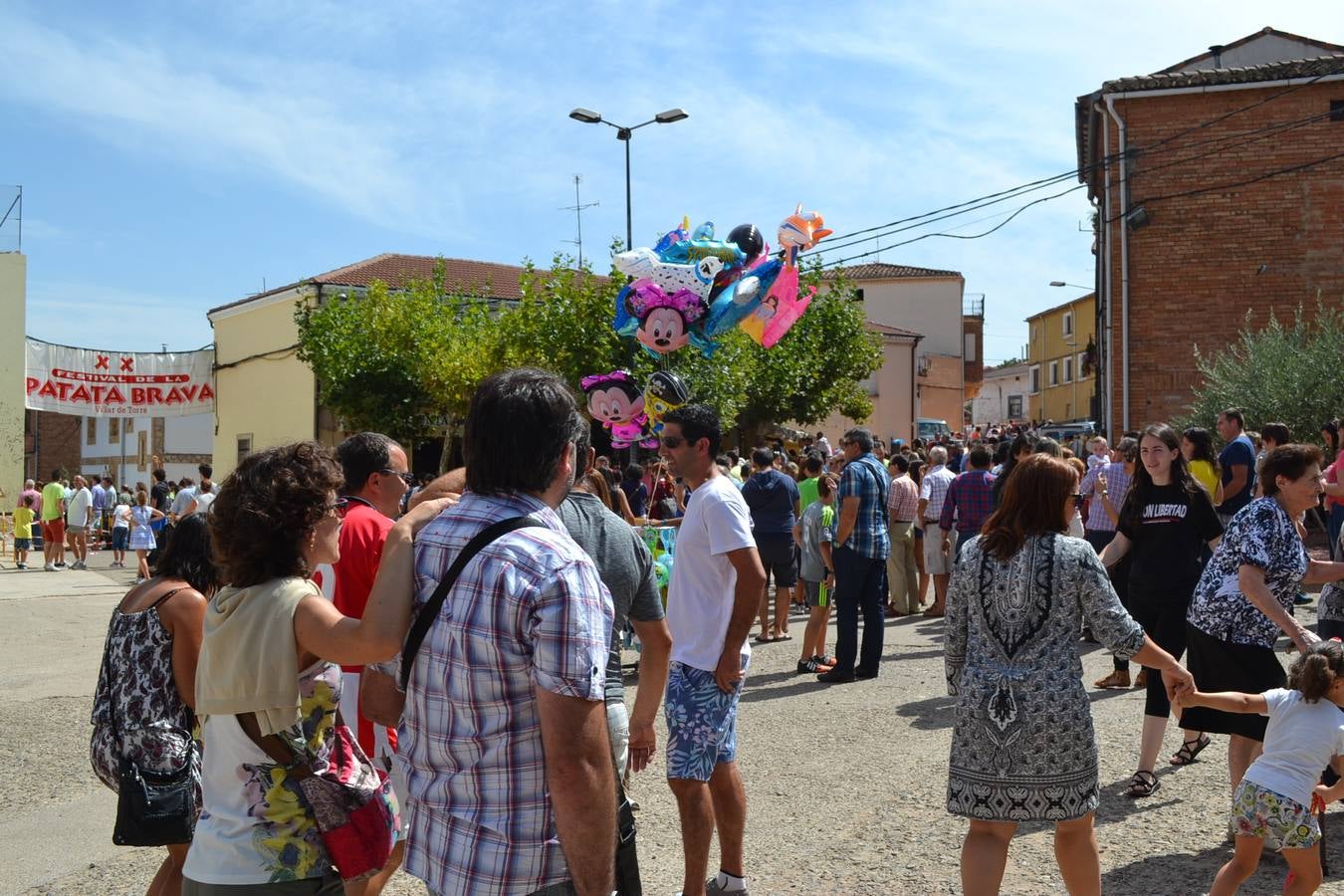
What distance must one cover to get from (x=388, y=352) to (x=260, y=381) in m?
8.72

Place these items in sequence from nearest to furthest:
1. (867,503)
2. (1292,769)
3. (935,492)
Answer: (1292,769) → (867,503) → (935,492)

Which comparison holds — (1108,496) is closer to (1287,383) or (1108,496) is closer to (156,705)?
(156,705)

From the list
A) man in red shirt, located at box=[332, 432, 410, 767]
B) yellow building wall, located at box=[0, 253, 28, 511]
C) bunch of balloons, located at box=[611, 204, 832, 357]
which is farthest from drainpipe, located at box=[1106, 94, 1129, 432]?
yellow building wall, located at box=[0, 253, 28, 511]

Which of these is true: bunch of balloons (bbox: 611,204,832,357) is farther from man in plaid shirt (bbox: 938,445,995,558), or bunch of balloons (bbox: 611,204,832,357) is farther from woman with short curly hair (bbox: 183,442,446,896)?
woman with short curly hair (bbox: 183,442,446,896)

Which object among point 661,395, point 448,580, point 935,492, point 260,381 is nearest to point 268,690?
point 448,580

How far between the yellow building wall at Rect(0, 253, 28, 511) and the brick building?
2555 cm

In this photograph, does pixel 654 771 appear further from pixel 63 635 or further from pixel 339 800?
pixel 63 635

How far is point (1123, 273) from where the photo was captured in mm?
22188

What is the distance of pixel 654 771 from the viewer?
6.63m

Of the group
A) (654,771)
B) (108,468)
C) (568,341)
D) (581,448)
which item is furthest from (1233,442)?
(108,468)

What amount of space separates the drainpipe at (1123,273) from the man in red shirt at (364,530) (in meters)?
20.3

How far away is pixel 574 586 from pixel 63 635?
12519 mm

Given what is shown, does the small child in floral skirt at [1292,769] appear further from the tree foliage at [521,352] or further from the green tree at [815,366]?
the green tree at [815,366]

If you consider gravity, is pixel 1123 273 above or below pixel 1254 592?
above
